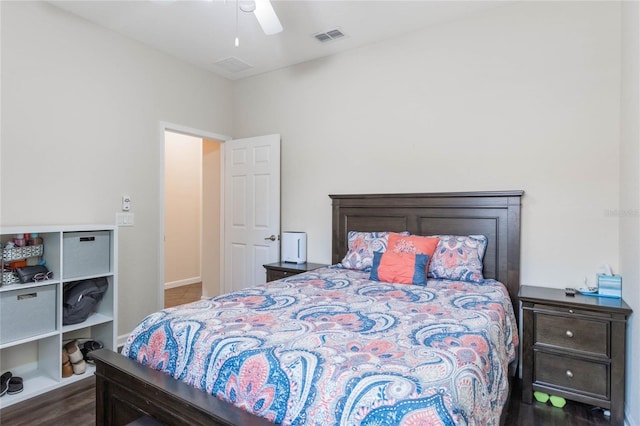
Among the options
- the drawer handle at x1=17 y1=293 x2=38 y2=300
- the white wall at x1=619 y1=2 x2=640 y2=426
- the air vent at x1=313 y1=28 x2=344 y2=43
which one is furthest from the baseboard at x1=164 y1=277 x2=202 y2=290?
the white wall at x1=619 y1=2 x2=640 y2=426

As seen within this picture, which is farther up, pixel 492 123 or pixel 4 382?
pixel 492 123

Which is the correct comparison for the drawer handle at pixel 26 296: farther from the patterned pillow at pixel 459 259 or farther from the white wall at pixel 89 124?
the patterned pillow at pixel 459 259

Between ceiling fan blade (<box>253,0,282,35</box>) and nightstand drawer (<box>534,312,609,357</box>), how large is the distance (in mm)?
2551

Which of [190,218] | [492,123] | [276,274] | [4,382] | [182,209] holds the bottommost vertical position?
[4,382]

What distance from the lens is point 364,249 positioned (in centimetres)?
303

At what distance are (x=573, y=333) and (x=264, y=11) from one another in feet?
9.12

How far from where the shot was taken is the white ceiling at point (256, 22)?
2771mm

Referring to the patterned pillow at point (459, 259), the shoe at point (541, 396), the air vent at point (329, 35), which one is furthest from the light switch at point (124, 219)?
the shoe at point (541, 396)

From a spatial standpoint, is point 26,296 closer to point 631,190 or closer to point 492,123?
point 492,123

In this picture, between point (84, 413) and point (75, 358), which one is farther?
point (75, 358)

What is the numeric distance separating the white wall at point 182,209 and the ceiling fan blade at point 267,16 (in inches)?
153

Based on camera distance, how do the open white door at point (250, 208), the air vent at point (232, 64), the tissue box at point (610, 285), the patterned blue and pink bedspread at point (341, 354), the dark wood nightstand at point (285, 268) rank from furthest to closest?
the open white door at point (250, 208) → the air vent at point (232, 64) → the dark wood nightstand at point (285, 268) → the tissue box at point (610, 285) → the patterned blue and pink bedspread at point (341, 354)

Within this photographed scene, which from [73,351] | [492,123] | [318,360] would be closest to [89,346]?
[73,351]

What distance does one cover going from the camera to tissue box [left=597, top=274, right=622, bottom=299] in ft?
7.39
